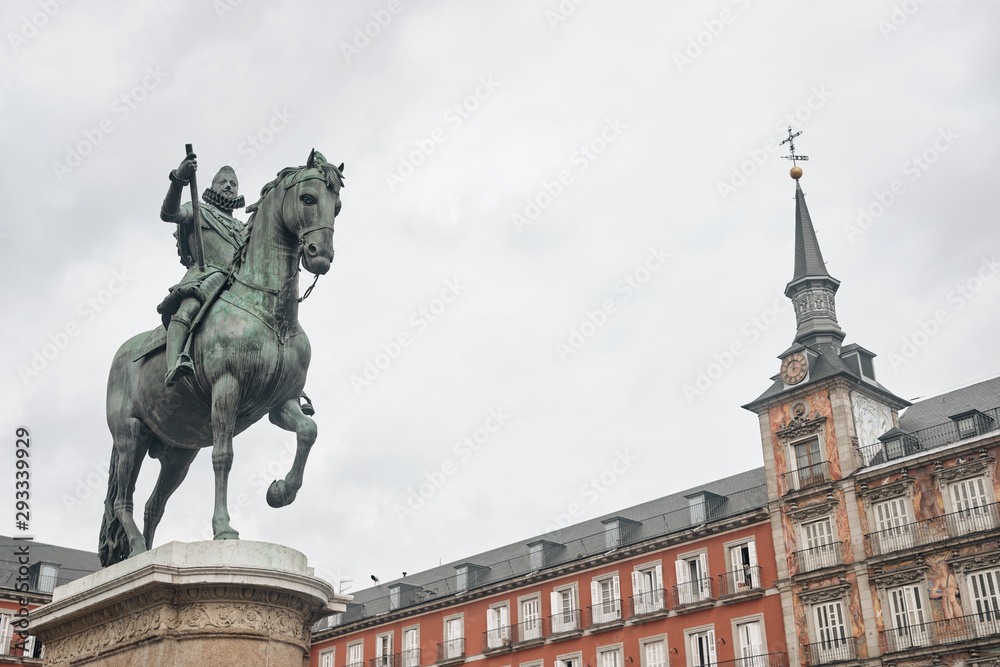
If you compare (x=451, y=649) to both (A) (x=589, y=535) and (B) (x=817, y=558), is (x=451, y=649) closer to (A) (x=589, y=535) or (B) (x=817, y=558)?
(A) (x=589, y=535)

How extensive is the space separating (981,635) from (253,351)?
122ft

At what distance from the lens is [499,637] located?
181 feet

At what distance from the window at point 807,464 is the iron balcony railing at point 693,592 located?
6037 millimetres

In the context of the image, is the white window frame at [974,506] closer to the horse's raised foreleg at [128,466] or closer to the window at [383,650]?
the window at [383,650]

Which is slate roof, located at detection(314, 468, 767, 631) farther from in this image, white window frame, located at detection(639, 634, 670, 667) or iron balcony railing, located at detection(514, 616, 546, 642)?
white window frame, located at detection(639, 634, 670, 667)

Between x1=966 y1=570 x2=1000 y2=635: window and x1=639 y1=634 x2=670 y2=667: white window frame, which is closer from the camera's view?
x1=966 y1=570 x2=1000 y2=635: window

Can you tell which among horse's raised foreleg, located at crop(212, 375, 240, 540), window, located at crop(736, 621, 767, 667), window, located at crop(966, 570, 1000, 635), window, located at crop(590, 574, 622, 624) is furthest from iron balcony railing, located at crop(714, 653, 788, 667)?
horse's raised foreleg, located at crop(212, 375, 240, 540)

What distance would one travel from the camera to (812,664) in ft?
142

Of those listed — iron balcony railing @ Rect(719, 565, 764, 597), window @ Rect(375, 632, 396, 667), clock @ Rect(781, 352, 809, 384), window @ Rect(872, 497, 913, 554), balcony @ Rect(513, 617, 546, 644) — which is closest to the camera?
window @ Rect(872, 497, 913, 554)

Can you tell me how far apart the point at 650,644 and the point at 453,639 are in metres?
12.6

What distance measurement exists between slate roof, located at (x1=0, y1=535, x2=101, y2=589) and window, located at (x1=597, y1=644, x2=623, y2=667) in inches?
1113

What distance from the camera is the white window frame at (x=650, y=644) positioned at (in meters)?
48.5

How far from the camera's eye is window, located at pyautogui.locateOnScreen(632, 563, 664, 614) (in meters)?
49.4

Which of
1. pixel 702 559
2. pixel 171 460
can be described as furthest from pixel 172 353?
pixel 702 559
